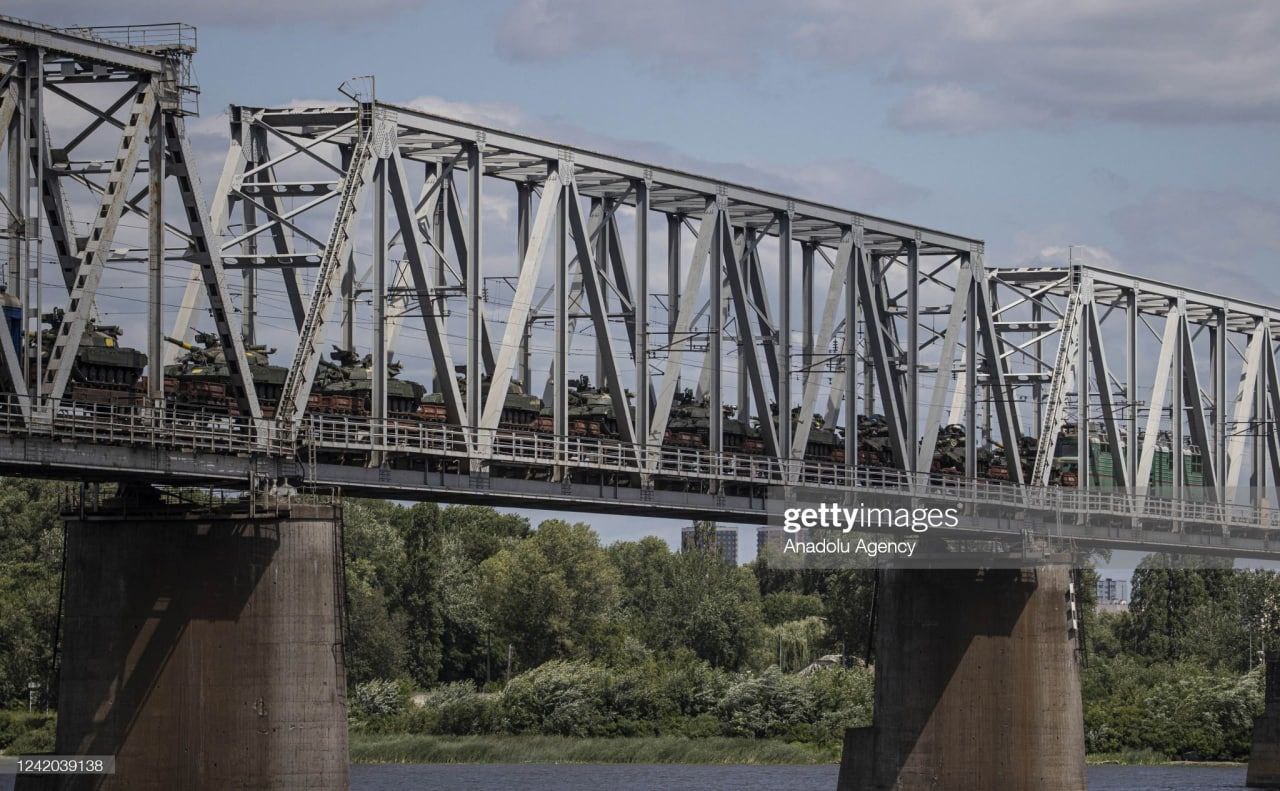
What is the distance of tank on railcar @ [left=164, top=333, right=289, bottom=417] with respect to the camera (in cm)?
6097

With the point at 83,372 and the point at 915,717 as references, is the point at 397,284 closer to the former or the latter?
the point at 83,372

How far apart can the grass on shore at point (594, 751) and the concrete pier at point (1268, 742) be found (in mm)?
25072

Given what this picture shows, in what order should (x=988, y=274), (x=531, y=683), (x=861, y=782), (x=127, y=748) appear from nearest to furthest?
1. (x=127, y=748)
2. (x=861, y=782)
3. (x=988, y=274)
4. (x=531, y=683)

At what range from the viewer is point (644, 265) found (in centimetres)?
7775

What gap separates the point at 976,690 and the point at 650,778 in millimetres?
32557

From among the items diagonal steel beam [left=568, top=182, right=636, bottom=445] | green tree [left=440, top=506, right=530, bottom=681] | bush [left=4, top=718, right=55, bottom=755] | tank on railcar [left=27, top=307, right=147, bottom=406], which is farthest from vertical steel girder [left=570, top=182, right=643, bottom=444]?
green tree [left=440, top=506, right=530, bottom=681]

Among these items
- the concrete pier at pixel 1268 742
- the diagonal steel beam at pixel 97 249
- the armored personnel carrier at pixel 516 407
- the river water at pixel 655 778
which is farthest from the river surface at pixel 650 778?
the diagonal steel beam at pixel 97 249

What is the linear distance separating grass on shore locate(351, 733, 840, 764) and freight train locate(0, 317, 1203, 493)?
25666 mm

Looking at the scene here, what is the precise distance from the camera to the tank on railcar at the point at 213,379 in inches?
2400

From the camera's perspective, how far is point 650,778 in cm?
11000

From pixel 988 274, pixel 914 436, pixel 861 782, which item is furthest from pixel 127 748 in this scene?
pixel 988 274

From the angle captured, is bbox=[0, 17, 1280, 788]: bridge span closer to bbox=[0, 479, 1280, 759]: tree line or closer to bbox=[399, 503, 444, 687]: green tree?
bbox=[0, 479, 1280, 759]: tree line

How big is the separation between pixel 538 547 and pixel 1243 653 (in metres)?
51.3

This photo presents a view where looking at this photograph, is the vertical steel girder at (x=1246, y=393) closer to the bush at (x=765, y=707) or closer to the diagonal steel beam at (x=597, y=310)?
the bush at (x=765, y=707)
